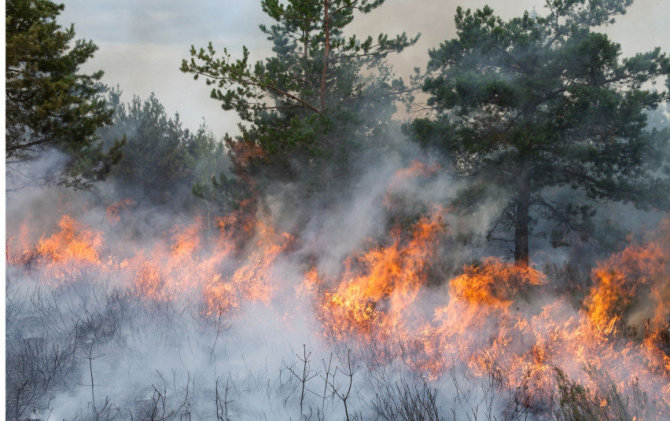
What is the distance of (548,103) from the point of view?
36.3 feet

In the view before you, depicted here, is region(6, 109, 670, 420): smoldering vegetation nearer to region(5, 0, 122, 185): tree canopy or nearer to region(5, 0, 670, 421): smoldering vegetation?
region(5, 0, 670, 421): smoldering vegetation

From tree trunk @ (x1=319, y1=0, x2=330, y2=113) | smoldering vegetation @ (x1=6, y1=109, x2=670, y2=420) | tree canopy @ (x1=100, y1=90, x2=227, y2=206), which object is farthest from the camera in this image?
tree canopy @ (x1=100, y1=90, x2=227, y2=206)

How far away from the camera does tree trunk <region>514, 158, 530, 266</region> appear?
37.3 feet

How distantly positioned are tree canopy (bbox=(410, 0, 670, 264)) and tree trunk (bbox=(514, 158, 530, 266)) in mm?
25

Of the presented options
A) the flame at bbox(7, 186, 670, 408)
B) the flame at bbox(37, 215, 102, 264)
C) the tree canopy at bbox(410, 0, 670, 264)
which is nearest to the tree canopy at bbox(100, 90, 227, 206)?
the flame at bbox(37, 215, 102, 264)

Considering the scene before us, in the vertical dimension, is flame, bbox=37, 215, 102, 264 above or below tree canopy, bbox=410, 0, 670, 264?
below

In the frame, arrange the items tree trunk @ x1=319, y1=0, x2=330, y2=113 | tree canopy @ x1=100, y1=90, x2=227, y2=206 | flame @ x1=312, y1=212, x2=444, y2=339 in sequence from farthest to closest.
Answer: tree canopy @ x1=100, y1=90, x2=227, y2=206
tree trunk @ x1=319, y1=0, x2=330, y2=113
flame @ x1=312, y1=212, x2=444, y2=339

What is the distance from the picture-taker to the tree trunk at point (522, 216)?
11.4 m

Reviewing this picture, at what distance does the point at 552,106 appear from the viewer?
10.9m

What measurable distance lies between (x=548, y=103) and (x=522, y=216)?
114 inches

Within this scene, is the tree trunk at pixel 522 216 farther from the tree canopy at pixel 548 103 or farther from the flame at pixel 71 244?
the flame at pixel 71 244

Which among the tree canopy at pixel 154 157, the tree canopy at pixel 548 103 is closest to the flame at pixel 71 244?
the tree canopy at pixel 154 157

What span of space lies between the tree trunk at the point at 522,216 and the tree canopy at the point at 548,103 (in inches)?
1.0

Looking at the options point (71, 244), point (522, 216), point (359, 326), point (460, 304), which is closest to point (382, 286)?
point (460, 304)
